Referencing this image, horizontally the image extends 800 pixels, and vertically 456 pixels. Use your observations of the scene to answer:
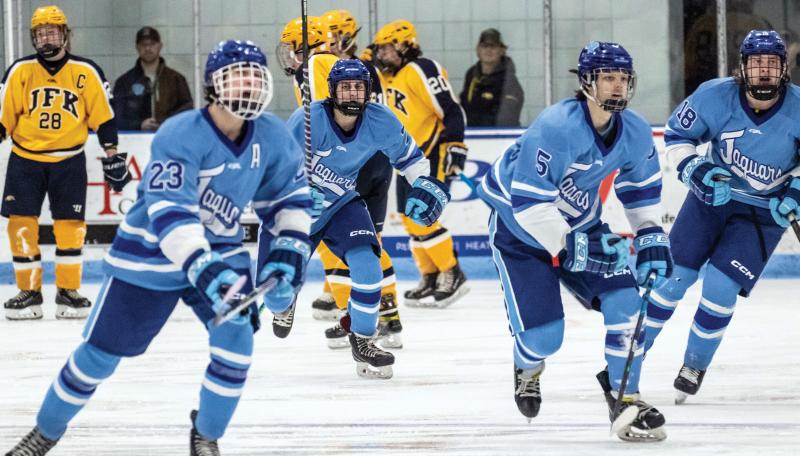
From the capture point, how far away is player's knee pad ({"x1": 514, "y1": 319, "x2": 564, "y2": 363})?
4070 mm

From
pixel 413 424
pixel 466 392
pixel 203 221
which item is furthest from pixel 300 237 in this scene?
pixel 466 392

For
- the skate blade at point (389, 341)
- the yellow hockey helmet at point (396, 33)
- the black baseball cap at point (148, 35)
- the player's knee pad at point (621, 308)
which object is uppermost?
the black baseball cap at point (148, 35)

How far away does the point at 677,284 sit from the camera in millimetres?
4621

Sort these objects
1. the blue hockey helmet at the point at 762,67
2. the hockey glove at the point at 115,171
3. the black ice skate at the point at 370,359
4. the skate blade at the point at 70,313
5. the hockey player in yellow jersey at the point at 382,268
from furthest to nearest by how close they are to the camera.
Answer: the skate blade at the point at 70,313 < the hockey glove at the point at 115,171 < the hockey player in yellow jersey at the point at 382,268 < the black ice skate at the point at 370,359 < the blue hockey helmet at the point at 762,67

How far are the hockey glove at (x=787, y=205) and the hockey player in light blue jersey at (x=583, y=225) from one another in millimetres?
601

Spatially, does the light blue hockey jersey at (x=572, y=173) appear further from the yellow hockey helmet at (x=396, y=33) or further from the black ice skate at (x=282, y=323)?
the yellow hockey helmet at (x=396, y=33)

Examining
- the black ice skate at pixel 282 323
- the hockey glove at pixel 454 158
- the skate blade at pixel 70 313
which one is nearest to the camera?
the black ice skate at pixel 282 323

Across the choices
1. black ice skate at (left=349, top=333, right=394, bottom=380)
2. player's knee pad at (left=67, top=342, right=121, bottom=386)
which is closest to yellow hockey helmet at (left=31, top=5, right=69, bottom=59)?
black ice skate at (left=349, top=333, right=394, bottom=380)

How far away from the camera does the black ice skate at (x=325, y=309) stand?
689 centimetres

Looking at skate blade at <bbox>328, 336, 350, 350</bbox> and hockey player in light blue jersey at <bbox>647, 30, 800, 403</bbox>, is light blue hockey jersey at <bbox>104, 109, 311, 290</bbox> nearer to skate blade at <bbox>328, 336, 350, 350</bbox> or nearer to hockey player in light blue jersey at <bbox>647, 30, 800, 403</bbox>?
hockey player in light blue jersey at <bbox>647, 30, 800, 403</bbox>

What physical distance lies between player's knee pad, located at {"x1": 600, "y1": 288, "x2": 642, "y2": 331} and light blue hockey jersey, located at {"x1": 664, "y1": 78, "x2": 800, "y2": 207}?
2.68 feet

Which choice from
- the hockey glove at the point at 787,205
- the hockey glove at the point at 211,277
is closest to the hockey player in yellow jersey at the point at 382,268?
the hockey glove at the point at 787,205

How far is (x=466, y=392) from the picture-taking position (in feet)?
15.8

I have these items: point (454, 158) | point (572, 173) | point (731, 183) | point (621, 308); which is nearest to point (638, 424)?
point (621, 308)
